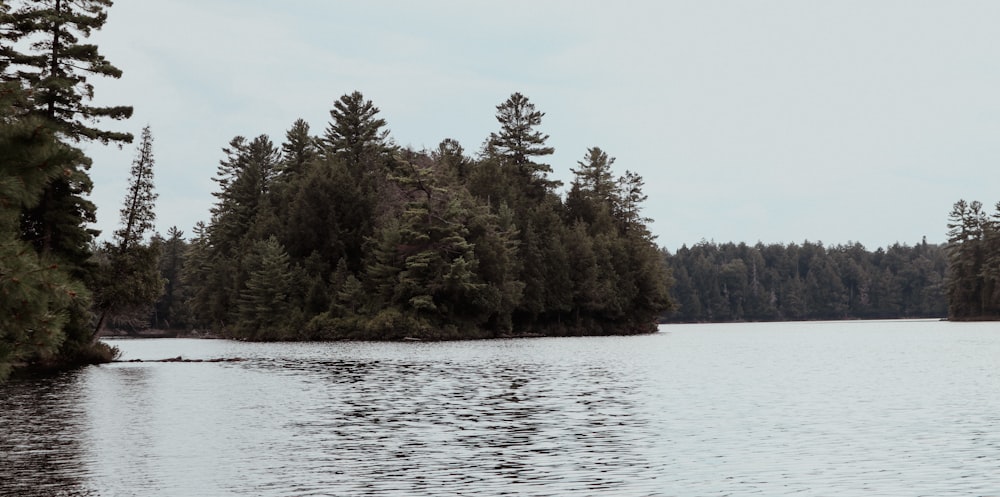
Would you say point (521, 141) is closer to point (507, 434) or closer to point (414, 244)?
point (414, 244)

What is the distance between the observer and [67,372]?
57312 mm

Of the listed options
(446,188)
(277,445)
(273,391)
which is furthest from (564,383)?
(446,188)

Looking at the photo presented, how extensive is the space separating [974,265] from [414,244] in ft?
354

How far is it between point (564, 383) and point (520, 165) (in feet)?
374

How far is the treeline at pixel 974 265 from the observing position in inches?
6491

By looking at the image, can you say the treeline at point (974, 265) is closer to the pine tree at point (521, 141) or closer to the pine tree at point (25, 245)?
the pine tree at point (521, 141)

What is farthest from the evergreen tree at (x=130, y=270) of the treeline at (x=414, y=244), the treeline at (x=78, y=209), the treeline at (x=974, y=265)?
the treeline at (x=974, y=265)

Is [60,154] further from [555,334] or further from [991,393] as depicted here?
[555,334]

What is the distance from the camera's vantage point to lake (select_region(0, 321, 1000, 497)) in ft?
62.8

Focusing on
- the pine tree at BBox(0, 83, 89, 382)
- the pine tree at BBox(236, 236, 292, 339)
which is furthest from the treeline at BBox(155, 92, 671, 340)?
the pine tree at BBox(0, 83, 89, 382)

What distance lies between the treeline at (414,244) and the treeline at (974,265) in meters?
55.7

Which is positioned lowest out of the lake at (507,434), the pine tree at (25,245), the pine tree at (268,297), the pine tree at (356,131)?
the lake at (507,434)

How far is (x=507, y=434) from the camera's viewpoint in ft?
87.6

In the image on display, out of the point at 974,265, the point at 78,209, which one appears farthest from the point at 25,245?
the point at 974,265
